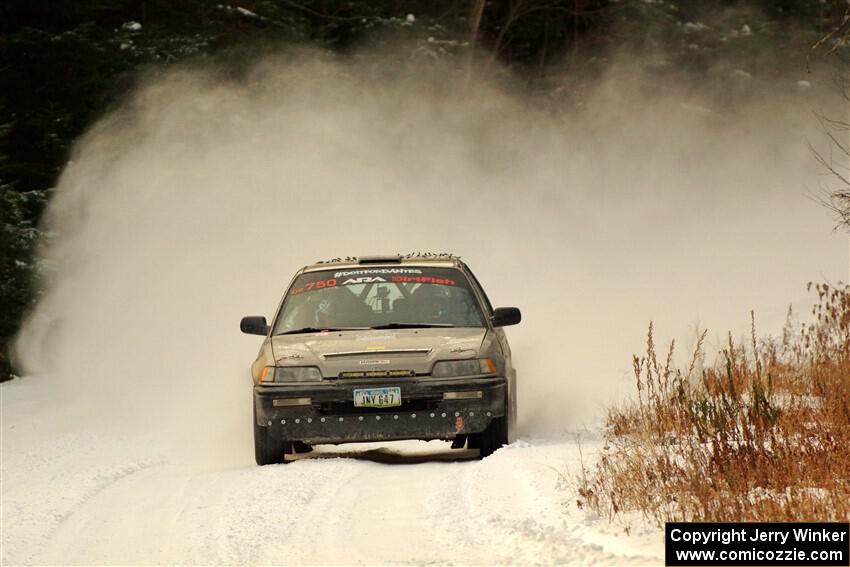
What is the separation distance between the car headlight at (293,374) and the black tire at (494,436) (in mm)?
1331

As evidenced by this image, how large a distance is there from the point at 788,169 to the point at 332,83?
1348 cm

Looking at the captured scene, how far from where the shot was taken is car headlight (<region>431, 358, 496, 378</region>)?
10.9 m

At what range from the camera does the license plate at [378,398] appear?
35.2 ft

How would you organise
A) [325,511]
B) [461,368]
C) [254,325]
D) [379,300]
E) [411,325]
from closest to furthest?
[325,511], [461,368], [254,325], [411,325], [379,300]

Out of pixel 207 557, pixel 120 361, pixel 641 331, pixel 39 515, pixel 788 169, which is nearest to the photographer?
pixel 207 557

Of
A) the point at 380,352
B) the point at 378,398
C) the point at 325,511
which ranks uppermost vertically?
the point at 380,352

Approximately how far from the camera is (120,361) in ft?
80.2

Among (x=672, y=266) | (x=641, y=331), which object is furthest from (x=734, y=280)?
(x=641, y=331)

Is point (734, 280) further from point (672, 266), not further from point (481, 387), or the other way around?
point (481, 387)

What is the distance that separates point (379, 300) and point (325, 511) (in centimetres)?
340

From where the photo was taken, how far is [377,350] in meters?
11.0

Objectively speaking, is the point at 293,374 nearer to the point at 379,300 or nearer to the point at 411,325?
the point at 411,325

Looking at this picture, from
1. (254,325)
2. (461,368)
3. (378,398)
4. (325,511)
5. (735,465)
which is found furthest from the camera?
(254,325)

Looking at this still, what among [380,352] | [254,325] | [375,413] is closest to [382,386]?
[375,413]
